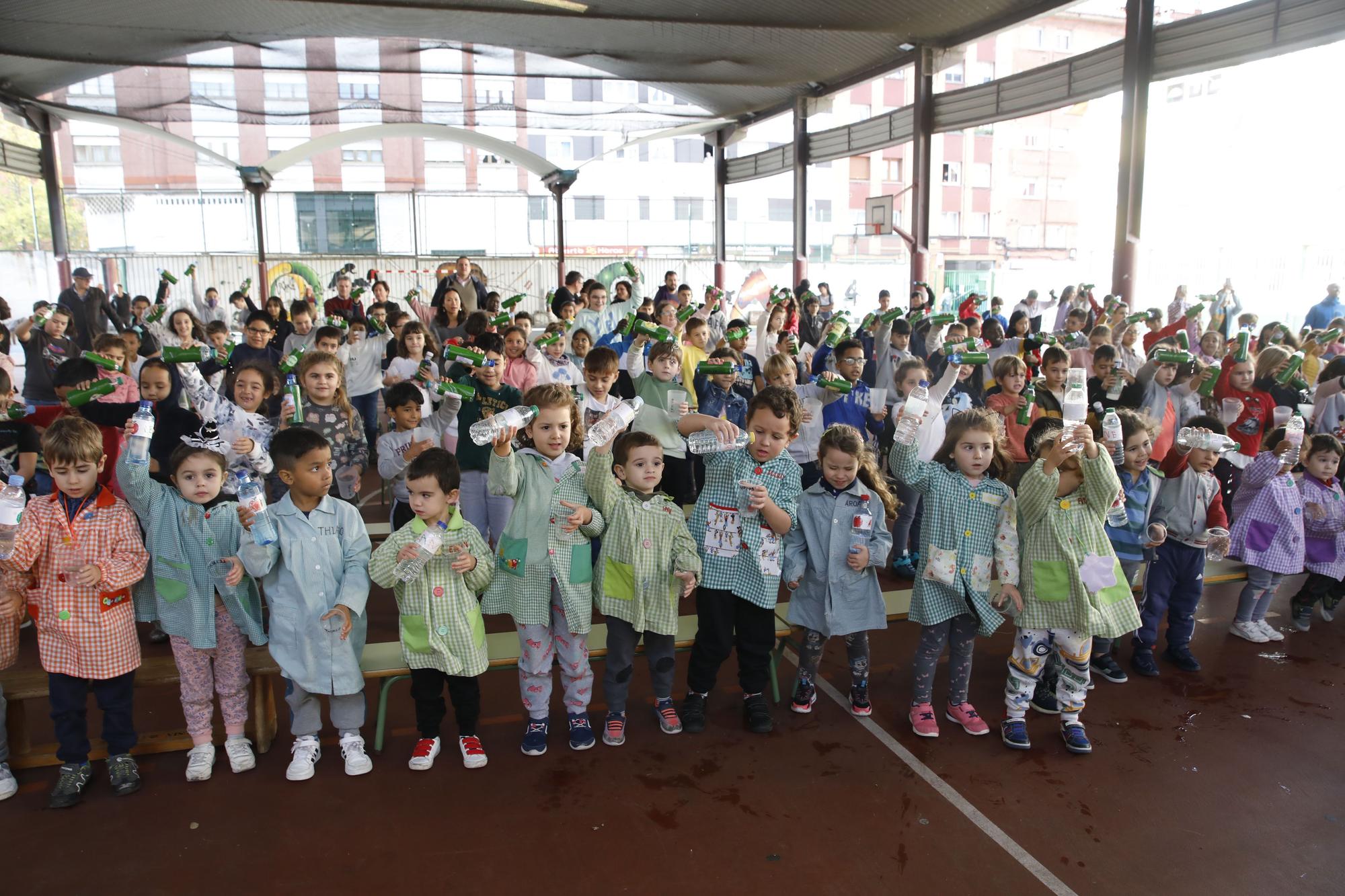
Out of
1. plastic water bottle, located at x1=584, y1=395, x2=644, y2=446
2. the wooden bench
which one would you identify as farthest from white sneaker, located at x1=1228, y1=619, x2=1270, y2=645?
the wooden bench

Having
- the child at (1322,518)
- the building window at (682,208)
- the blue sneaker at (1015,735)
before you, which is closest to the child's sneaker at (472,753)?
the blue sneaker at (1015,735)

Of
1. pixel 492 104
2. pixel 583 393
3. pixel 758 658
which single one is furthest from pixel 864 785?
pixel 492 104

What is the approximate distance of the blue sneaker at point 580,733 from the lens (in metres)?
3.48

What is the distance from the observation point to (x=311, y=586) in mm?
3178

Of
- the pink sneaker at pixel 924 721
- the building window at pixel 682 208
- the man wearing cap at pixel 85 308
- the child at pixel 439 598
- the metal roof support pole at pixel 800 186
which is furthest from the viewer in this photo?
the building window at pixel 682 208

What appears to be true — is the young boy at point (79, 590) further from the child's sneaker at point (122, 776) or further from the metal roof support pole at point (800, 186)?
the metal roof support pole at point (800, 186)

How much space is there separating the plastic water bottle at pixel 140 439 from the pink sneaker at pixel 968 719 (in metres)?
3.34

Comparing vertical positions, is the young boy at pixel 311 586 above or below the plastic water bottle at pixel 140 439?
below

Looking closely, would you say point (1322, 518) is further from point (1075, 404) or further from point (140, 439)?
point (140, 439)

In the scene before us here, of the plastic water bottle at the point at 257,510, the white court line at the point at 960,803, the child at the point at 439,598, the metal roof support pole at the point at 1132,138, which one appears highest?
the metal roof support pole at the point at 1132,138

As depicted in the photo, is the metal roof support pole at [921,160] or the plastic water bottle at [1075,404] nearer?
the plastic water bottle at [1075,404]

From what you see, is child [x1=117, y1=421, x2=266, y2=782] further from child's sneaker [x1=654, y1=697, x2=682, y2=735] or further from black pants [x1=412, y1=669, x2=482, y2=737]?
child's sneaker [x1=654, y1=697, x2=682, y2=735]

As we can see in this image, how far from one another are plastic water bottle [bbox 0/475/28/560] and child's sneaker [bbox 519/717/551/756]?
1.93m

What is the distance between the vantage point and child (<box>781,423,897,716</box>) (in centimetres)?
350
